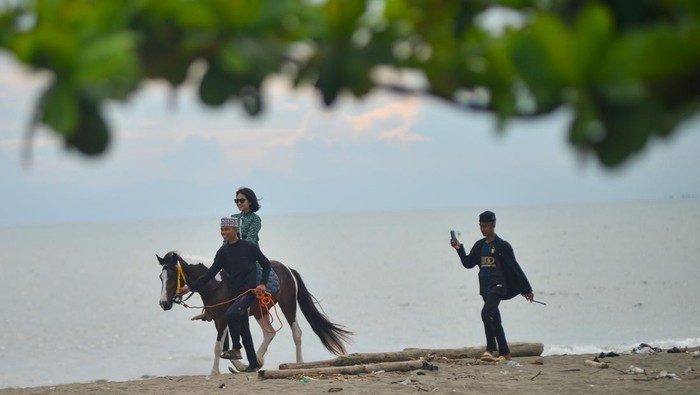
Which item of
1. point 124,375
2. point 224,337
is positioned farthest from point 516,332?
point 224,337

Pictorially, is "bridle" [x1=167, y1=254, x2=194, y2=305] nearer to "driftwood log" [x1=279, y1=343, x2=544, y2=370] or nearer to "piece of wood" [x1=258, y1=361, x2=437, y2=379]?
"piece of wood" [x1=258, y1=361, x2=437, y2=379]

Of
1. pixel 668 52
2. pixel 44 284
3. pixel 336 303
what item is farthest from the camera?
pixel 44 284

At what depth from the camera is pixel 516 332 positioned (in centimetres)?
2317

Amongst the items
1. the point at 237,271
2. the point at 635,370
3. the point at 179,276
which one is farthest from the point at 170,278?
the point at 635,370

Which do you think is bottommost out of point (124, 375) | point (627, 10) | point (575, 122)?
point (124, 375)

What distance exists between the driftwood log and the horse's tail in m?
0.56

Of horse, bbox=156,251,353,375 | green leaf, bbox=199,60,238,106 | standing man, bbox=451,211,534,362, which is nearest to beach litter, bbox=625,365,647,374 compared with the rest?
standing man, bbox=451,211,534,362

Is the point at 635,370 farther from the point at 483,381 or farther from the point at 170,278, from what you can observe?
the point at 170,278

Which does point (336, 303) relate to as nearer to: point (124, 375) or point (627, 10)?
point (124, 375)

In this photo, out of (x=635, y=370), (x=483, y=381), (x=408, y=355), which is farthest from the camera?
(x=408, y=355)

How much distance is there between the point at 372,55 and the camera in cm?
183

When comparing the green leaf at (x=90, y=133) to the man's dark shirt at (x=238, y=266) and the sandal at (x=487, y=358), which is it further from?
the sandal at (x=487, y=358)

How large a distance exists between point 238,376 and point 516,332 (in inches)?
511

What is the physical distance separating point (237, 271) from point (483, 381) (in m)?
3.13
